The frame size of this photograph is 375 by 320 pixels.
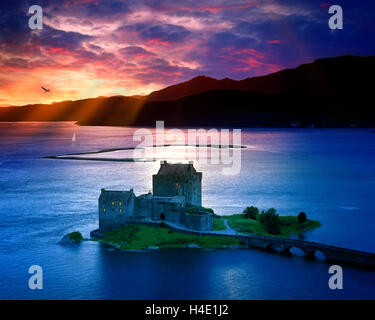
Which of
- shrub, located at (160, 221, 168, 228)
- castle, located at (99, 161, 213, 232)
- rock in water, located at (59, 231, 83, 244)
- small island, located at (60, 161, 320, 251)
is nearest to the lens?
small island, located at (60, 161, 320, 251)

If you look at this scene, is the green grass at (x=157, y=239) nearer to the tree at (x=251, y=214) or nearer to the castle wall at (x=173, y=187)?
the castle wall at (x=173, y=187)

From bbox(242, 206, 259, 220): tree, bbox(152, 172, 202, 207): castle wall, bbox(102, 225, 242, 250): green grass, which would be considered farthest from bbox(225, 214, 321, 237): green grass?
bbox(152, 172, 202, 207): castle wall

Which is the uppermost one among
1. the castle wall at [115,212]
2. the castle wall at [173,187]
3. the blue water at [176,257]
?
the castle wall at [173,187]

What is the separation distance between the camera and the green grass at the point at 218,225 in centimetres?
7675

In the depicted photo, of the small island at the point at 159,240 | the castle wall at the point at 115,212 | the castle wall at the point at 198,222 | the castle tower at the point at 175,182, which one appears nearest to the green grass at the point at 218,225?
the castle wall at the point at 198,222

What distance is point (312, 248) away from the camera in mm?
70250

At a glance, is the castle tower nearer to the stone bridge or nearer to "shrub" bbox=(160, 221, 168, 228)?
"shrub" bbox=(160, 221, 168, 228)

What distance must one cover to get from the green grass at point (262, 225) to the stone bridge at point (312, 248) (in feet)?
15.1

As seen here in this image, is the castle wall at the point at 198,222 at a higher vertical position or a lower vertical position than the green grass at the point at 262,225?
higher

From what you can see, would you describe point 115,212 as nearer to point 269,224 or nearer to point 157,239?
point 157,239

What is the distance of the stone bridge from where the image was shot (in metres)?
65.5

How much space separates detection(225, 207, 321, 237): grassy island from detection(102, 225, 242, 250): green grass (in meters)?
6.57
